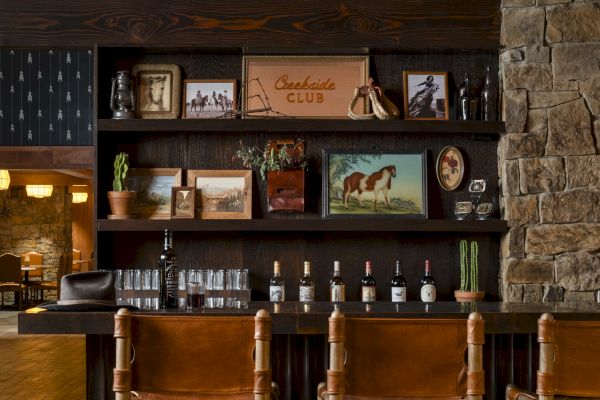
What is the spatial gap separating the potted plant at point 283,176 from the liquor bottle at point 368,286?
579 mm

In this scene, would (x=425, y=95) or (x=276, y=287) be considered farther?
(x=425, y=95)

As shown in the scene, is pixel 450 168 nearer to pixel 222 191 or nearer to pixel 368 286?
pixel 368 286

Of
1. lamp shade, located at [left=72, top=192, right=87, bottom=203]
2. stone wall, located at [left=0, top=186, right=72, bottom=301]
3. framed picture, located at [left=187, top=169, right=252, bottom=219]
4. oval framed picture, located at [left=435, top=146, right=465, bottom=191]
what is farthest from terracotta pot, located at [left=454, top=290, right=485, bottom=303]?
stone wall, located at [left=0, top=186, right=72, bottom=301]

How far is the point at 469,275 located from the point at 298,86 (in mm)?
1674

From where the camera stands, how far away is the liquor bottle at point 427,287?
4844mm

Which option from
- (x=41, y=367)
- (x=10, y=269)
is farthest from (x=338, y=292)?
(x=10, y=269)

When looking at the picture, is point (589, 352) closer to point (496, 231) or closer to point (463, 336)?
point (463, 336)

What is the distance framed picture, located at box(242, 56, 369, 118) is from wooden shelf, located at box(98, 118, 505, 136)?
7.4 inches

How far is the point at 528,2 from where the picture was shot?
483 centimetres

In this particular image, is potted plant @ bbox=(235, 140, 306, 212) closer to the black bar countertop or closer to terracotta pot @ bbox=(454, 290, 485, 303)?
terracotta pot @ bbox=(454, 290, 485, 303)

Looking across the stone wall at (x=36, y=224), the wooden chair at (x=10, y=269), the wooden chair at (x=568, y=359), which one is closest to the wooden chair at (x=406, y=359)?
the wooden chair at (x=568, y=359)

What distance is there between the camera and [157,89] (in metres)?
5.05

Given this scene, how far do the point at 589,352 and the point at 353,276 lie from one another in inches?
108

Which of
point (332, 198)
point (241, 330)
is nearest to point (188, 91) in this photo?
point (332, 198)
